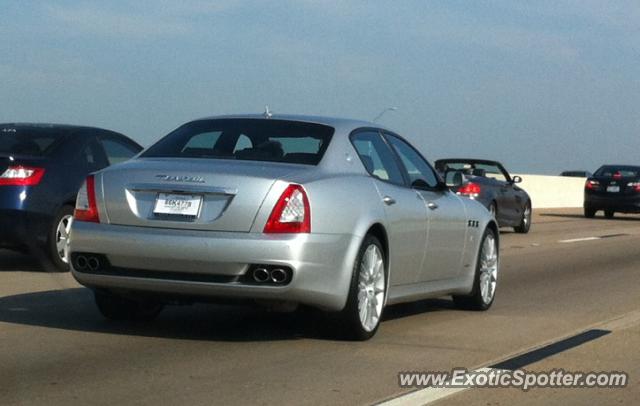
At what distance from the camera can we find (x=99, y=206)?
8.88 metres

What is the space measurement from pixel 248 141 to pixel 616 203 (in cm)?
2813

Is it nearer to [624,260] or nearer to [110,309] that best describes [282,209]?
[110,309]

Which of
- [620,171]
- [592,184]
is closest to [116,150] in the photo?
[592,184]

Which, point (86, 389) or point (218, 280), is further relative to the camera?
point (218, 280)

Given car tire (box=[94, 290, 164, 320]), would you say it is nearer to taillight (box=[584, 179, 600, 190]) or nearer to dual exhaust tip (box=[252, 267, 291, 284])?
dual exhaust tip (box=[252, 267, 291, 284])

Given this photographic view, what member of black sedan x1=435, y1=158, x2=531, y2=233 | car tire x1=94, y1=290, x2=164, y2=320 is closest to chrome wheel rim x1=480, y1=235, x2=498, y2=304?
car tire x1=94, y1=290, x2=164, y2=320

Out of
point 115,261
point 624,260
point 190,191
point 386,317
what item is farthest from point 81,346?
point 624,260

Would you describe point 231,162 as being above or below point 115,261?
above

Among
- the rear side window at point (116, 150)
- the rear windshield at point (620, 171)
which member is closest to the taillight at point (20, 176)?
the rear side window at point (116, 150)

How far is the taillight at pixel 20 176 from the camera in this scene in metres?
13.3

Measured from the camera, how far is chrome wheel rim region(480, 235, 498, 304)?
1164 centimetres

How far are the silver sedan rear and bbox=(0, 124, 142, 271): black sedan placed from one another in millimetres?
3801

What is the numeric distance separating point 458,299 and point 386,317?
3.27 feet

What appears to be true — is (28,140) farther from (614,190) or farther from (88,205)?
(614,190)
